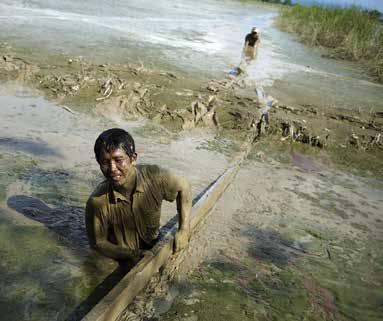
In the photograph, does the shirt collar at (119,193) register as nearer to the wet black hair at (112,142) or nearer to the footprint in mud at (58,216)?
the wet black hair at (112,142)

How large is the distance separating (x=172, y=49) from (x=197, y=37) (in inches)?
120

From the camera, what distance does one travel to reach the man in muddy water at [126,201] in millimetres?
2338

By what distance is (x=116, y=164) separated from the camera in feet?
7.69

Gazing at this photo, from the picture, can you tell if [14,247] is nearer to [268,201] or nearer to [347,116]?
[268,201]

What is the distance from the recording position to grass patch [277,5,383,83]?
13.1 meters

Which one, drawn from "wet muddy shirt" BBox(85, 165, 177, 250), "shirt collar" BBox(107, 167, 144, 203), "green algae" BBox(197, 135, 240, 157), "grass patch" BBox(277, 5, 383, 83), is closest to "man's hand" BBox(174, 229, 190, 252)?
"wet muddy shirt" BBox(85, 165, 177, 250)

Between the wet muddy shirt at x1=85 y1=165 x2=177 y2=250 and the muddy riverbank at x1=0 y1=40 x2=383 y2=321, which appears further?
the muddy riverbank at x1=0 y1=40 x2=383 y2=321

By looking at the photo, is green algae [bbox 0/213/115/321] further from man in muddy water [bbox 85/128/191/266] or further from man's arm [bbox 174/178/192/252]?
man's arm [bbox 174/178/192/252]

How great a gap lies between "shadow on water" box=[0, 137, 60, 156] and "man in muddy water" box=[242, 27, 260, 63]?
6.60 meters

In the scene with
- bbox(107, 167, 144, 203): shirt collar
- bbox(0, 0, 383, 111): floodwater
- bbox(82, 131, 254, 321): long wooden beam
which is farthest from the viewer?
bbox(0, 0, 383, 111): floodwater

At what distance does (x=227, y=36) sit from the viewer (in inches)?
595

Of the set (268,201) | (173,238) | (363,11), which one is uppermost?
(363,11)

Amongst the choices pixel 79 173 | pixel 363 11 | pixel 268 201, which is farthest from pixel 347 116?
pixel 363 11

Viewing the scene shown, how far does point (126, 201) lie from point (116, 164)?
0.97 feet
